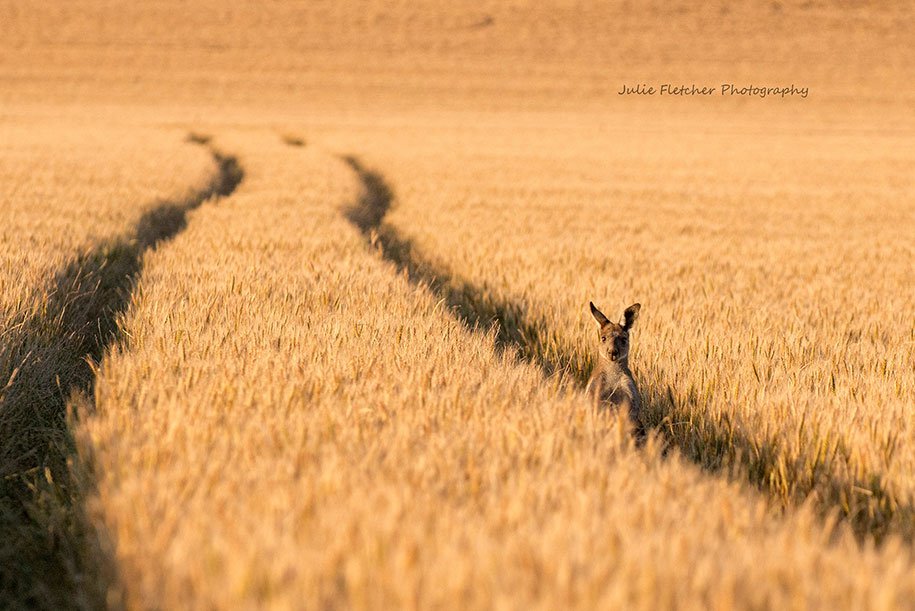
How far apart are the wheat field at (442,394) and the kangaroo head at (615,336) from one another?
34 cm

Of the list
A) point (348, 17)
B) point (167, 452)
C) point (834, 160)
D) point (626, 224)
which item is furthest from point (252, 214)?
point (348, 17)

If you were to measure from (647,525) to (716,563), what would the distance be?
10.9 inches

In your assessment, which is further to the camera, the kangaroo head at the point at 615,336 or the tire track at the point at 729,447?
the kangaroo head at the point at 615,336

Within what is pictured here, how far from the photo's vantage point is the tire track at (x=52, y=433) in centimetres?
306

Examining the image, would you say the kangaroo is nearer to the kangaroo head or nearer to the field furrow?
the kangaroo head

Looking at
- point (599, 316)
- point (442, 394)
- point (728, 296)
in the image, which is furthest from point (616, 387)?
point (728, 296)

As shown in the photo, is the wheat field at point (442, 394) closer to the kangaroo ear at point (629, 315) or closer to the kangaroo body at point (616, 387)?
the kangaroo body at point (616, 387)

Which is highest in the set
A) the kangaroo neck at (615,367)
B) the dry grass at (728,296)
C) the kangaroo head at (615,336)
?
the kangaroo head at (615,336)

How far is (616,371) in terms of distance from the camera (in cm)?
493

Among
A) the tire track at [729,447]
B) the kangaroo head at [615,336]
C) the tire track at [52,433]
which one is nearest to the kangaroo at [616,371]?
the kangaroo head at [615,336]

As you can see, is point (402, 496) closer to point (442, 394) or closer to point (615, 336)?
point (442, 394)

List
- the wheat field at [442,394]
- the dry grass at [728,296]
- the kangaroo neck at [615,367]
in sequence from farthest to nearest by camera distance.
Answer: the kangaroo neck at [615,367]
the dry grass at [728,296]
the wheat field at [442,394]

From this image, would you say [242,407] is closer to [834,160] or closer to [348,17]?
[834,160]

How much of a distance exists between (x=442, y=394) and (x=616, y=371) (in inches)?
53.0
